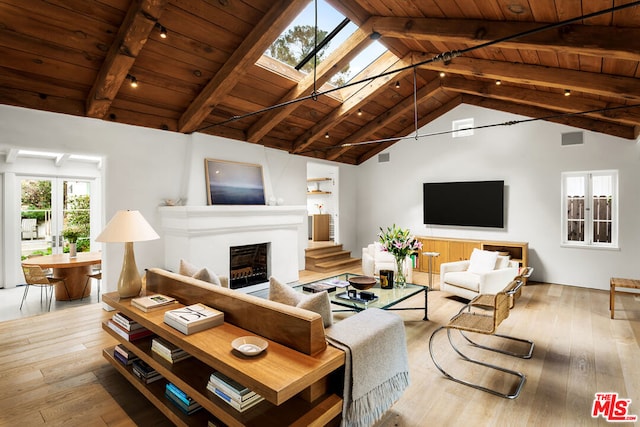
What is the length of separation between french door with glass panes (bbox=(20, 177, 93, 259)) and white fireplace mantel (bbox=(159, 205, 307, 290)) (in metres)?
3.12

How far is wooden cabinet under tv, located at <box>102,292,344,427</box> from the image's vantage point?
159 centimetres

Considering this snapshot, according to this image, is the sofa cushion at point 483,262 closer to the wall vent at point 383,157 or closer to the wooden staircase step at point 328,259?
the wooden staircase step at point 328,259

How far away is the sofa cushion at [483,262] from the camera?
525 centimetres

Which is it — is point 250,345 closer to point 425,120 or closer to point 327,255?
point 327,255

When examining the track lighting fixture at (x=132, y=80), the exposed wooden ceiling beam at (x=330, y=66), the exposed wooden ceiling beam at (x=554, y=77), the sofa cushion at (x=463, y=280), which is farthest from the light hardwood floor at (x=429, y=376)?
the exposed wooden ceiling beam at (x=330, y=66)

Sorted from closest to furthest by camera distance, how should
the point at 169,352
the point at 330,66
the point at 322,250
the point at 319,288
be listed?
1. the point at 169,352
2. the point at 319,288
3. the point at 330,66
4. the point at 322,250

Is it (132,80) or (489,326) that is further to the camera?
(132,80)

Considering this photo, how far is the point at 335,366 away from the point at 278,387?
1.34ft

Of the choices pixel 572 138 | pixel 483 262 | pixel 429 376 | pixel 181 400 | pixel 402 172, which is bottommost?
pixel 429 376

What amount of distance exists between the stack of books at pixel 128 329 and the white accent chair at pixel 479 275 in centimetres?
422

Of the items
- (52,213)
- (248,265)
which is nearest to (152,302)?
(248,265)

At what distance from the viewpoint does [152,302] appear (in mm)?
2652

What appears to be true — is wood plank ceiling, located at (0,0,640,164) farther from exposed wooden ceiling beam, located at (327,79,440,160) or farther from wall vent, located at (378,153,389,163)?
wall vent, located at (378,153,389,163)

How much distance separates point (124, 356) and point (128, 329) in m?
0.28
